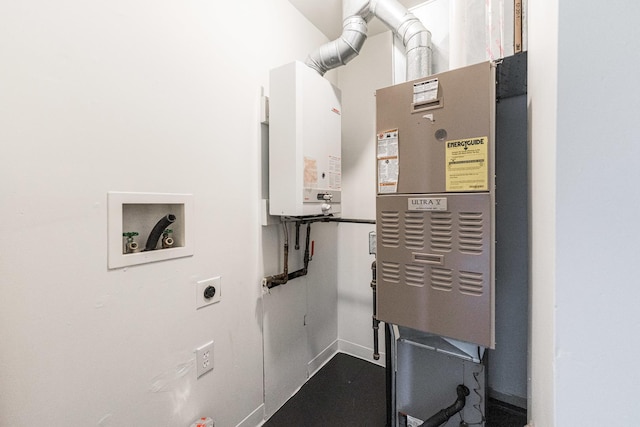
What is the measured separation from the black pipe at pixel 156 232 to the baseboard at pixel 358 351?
1.75 m

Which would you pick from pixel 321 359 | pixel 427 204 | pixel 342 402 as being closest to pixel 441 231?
pixel 427 204

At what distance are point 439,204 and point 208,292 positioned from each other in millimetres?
1081

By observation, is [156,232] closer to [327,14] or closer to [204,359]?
[204,359]

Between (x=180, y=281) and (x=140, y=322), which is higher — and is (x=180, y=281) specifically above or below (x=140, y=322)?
above

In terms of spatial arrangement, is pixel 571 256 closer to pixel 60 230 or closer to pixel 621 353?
pixel 621 353

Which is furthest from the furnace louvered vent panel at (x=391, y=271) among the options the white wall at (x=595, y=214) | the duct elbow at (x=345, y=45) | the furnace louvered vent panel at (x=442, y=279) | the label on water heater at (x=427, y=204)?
the duct elbow at (x=345, y=45)

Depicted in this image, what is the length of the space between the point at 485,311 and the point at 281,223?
1110 millimetres

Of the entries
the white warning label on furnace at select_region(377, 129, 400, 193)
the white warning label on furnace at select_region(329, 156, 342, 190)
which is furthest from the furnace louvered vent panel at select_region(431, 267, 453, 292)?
the white warning label on furnace at select_region(329, 156, 342, 190)

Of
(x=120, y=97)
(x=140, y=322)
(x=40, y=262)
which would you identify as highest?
(x=120, y=97)

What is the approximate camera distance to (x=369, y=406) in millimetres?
1576

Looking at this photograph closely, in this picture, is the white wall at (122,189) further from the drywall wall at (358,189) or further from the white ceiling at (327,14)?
the drywall wall at (358,189)

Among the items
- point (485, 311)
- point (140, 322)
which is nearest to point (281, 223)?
point (140, 322)

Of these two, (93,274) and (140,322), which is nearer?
(93,274)

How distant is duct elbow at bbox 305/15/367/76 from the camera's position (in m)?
1.50
